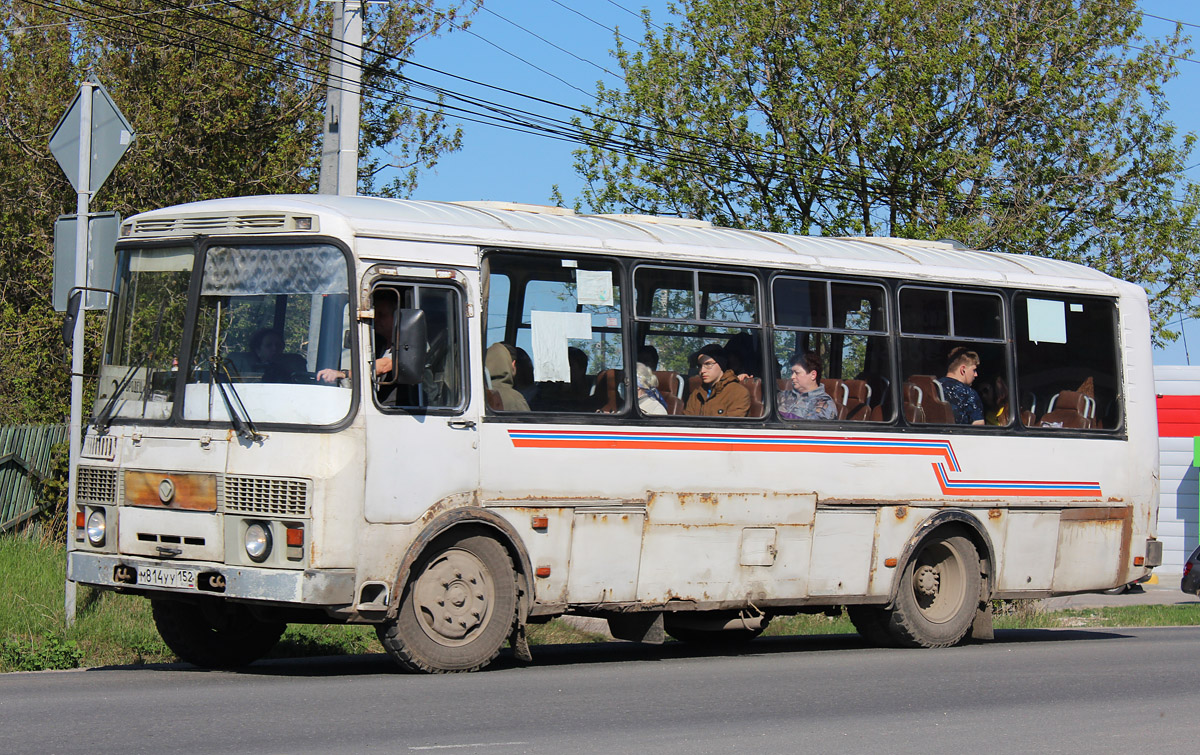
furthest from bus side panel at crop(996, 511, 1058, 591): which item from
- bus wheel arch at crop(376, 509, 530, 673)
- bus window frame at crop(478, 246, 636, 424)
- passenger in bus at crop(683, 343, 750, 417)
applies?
bus wheel arch at crop(376, 509, 530, 673)

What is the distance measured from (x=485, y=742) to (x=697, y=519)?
14.0 ft

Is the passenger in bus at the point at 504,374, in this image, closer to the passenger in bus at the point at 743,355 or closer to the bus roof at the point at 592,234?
the bus roof at the point at 592,234

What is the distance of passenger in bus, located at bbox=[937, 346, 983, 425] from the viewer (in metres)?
13.0

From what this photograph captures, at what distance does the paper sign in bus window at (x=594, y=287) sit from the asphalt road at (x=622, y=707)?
249 centimetres

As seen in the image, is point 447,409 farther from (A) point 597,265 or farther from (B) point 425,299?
(A) point 597,265

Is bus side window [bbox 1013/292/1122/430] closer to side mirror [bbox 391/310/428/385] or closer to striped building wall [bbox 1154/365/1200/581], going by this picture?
side mirror [bbox 391/310/428/385]

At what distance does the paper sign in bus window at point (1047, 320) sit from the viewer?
13.8 metres

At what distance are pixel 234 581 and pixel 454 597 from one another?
1.40 m

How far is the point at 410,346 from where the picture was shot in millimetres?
9391

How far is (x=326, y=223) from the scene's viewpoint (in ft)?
31.4

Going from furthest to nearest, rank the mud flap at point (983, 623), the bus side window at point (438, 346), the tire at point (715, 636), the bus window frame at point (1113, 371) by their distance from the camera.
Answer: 1. the tire at point (715, 636)
2. the bus window frame at point (1113, 371)
3. the mud flap at point (983, 623)
4. the bus side window at point (438, 346)

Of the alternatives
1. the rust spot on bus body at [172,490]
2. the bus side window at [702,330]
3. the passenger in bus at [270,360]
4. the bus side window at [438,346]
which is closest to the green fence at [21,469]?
the rust spot on bus body at [172,490]

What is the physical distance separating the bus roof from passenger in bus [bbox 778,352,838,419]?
0.75m

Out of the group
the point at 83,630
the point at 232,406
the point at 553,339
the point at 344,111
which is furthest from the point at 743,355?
the point at 344,111
